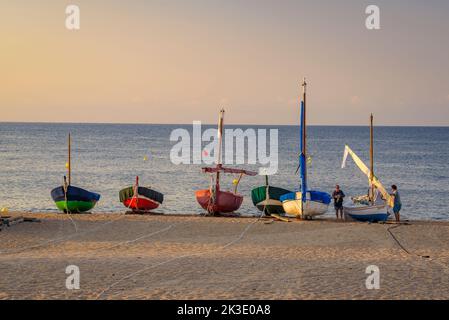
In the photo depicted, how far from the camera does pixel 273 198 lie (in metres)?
31.8

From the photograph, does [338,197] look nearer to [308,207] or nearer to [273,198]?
[308,207]

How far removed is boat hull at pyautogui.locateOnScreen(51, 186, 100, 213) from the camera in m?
31.5

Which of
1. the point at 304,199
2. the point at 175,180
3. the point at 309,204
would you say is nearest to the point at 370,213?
the point at 309,204

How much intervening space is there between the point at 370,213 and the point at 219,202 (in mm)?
8055

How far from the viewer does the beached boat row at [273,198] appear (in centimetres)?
2850

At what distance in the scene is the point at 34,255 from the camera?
63.2 feet

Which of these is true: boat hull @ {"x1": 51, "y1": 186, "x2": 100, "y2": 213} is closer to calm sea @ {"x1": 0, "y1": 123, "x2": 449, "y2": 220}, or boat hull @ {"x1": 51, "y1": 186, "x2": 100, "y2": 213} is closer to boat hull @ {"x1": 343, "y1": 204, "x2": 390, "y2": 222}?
calm sea @ {"x1": 0, "y1": 123, "x2": 449, "y2": 220}

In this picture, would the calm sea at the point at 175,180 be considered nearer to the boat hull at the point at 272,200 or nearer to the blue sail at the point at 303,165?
the boat hull at the point at 272,200

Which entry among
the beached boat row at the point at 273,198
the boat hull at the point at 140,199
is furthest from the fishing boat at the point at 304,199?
the boat hull at the point at 140,199

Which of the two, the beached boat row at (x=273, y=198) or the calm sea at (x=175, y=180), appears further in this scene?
the calm sea at (x=175, y=180)

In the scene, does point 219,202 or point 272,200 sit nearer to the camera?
point 219,202

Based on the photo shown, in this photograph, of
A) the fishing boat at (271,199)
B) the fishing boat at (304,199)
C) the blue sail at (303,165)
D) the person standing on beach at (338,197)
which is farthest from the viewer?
the fishing boat at (271,199)
